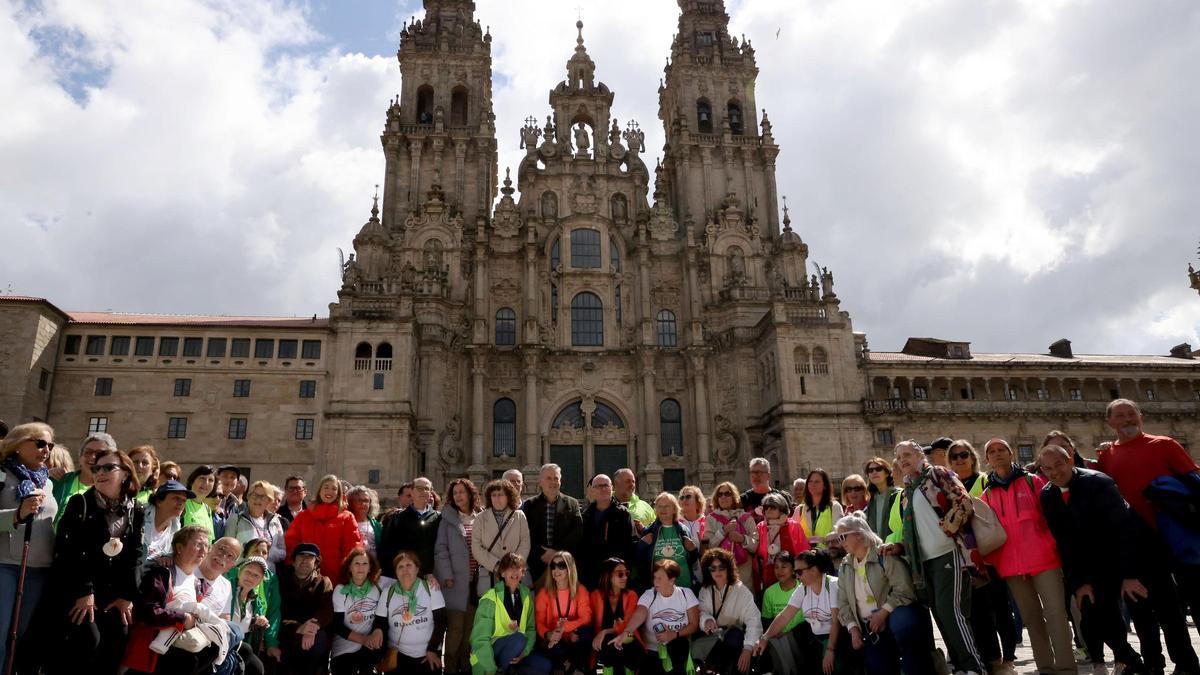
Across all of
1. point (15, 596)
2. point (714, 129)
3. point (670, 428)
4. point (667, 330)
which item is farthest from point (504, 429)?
point (15, 596)

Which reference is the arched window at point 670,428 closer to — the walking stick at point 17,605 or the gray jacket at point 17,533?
the gray jacket at point 17,533

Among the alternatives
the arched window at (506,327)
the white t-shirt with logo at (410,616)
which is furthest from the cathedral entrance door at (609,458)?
the white t-shirt with logo at (410,616)

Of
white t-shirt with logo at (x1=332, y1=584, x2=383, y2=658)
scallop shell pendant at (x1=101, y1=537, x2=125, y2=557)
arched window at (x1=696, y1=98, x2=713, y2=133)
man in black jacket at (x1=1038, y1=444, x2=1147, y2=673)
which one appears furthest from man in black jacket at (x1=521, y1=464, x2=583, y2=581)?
arched window at (x1=696, y1=98, x2=713, y2=133)

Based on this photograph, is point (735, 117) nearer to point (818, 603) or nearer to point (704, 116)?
point (704, 116)

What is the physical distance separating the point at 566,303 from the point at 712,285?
7.87m

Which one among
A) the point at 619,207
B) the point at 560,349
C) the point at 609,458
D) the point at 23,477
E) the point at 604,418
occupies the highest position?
the point at 619,207

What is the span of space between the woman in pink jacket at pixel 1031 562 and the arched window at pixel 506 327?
109ft

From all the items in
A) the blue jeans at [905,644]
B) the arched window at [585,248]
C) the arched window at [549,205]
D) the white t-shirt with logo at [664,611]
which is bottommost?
the blue jeans at [905,644]

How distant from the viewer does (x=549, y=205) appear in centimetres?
4375

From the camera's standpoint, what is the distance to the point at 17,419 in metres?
30.0

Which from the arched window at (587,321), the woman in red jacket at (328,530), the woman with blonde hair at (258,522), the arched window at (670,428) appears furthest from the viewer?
the arched window at (587,321)

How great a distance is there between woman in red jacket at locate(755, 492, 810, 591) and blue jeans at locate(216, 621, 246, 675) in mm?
6660

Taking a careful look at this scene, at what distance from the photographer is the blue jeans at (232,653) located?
8.49 meters

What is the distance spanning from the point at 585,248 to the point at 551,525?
32306 mm
